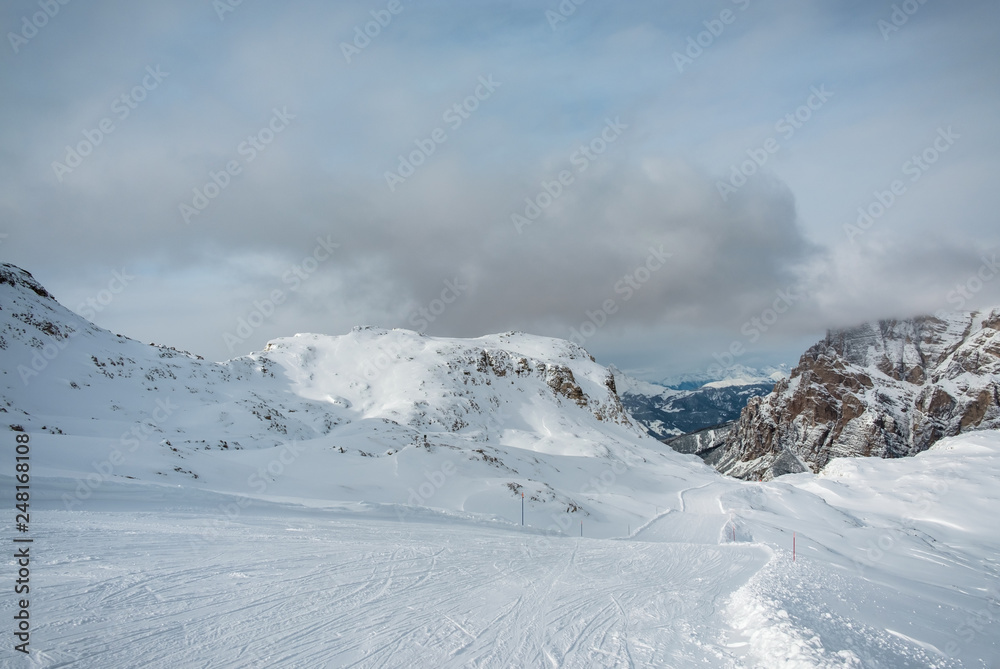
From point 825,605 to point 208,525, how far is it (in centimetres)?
1531

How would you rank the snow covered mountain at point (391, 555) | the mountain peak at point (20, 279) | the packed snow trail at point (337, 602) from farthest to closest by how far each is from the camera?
the mountain peak at point (20, 279) → the snow covered mountain at point (391, 555) → the packed snow trail at point (337, 602)

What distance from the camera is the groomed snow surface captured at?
23.4 feet

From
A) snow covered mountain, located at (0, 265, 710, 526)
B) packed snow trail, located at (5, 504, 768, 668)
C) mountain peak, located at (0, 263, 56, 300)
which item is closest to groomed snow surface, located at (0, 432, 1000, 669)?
packed snow trail, located at (5, 504, 768, 668)

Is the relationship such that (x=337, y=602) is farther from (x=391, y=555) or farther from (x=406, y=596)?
(x=391, y=555)

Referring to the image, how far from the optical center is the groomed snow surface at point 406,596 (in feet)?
23.4

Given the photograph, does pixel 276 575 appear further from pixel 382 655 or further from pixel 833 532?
pixel 833 532

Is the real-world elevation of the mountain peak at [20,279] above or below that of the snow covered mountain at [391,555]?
above

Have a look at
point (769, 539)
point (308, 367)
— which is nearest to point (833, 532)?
point (769, 539)

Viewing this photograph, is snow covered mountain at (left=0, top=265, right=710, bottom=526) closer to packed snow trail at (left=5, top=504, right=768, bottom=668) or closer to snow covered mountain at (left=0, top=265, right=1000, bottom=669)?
snow covered mountain at (left=0, top=265, right=1000, bottom=669)

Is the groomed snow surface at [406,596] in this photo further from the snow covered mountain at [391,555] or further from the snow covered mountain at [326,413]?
the snow covered mountain at [326,413]

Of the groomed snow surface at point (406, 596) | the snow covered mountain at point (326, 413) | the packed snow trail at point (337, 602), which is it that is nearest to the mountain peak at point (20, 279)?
the snow covered mountain at point (326, 413)

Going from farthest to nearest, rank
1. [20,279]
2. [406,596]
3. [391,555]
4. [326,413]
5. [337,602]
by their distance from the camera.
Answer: [326,413] → [20,279] → [391,555] → [406,596] → [337,602]

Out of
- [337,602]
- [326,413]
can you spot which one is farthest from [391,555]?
[326,413]

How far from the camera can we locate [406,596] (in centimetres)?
967
